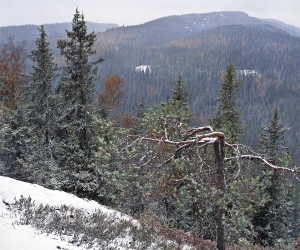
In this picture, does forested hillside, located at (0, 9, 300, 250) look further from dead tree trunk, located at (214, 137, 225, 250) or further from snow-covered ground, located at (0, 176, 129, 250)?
snow-covered ground, located at (0, 176, 129, 250)

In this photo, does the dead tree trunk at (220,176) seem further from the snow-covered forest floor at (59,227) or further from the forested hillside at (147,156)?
the snow-covered forest floor at (59,227)

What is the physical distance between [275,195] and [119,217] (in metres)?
18.7

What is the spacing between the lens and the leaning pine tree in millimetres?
20109

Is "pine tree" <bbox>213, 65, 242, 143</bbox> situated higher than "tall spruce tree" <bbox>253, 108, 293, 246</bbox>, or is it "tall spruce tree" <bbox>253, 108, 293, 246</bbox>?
"pine tree" <bbox>213, 65, 242, 143</bbox>

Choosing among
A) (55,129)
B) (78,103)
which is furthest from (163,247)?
(55,129)

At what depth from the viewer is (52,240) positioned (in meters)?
6.21

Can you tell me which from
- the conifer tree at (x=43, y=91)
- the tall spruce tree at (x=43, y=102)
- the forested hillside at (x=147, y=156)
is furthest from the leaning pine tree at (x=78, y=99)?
the conifer tree at (x=43, y=91)

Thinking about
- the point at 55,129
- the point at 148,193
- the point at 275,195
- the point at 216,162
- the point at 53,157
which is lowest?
the point at 275,195

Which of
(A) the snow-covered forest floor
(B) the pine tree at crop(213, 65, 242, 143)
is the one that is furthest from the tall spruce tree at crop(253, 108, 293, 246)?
(A) the snow-covered forest floor

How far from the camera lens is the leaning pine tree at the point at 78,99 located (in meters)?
20.1

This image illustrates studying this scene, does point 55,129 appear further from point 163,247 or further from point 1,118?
point 163,247

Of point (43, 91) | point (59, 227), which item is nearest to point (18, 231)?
point (59, 227)

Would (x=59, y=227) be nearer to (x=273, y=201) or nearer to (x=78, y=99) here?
(x=78, y=99)

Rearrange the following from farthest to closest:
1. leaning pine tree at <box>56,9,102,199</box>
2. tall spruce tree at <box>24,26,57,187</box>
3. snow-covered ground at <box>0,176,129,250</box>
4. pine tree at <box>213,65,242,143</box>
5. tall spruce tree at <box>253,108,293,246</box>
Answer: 1. pine tree at <box>213,65,242,143</box>
2. tall spruce tree at <box>253,108,293,246</box>
3. tall spruce tree at <box>24,26,57,187</box>
4. leaning pine tree at <box>56,9,102,199</box>
5. snow-covered ground at <box>0,176,129,250</box>
